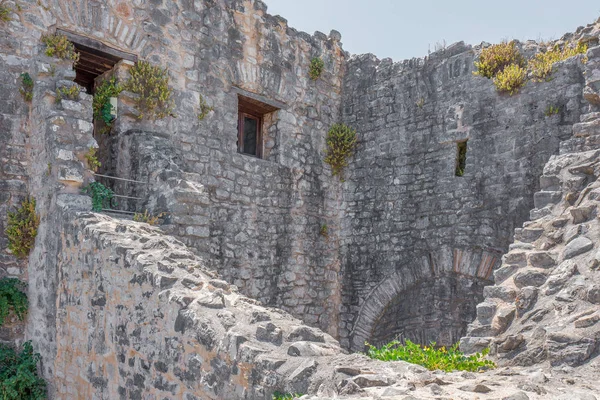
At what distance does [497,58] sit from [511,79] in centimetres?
46

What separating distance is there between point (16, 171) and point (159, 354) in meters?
3.27

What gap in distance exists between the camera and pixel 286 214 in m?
9.02

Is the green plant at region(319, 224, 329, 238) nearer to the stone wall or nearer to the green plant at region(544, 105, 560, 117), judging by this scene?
the stone wall

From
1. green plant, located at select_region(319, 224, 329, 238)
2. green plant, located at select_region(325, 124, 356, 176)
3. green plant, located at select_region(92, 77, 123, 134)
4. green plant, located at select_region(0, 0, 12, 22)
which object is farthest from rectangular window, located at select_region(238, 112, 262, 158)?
green plant, located at select_region(0, 0, 12, 22)

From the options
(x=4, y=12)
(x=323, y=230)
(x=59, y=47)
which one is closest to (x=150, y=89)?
(x=59, y=47)

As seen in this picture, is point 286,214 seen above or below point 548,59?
below

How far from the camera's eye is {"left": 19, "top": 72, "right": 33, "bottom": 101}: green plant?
6.09 m

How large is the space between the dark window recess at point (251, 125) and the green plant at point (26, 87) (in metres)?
3.32

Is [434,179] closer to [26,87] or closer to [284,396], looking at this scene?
[26,87]

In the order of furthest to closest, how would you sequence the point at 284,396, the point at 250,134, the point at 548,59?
the point at 250,134 < the point at 548,59 < the point at 284,396

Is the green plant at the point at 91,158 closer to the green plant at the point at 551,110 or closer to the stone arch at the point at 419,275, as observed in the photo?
the stone arch at the point at 419,275

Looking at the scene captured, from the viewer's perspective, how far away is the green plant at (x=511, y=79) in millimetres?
7941

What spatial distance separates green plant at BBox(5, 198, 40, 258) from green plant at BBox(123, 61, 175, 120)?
6.35 feet

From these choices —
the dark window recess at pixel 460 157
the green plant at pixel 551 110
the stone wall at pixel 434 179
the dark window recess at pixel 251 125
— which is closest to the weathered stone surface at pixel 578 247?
the stone wall at pixel 434 179
